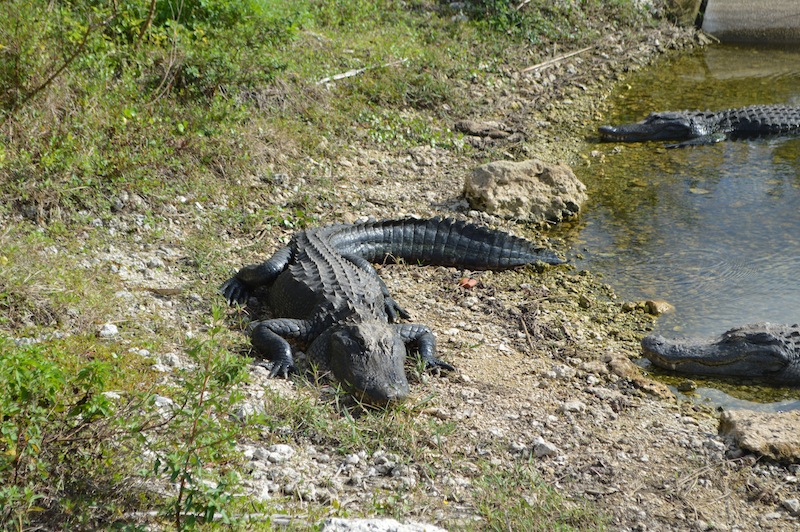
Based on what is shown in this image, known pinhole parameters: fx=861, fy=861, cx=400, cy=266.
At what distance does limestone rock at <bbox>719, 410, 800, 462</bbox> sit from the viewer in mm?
4184

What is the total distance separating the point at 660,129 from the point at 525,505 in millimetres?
6944

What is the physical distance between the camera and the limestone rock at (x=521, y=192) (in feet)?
24.2

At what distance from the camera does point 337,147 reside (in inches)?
316

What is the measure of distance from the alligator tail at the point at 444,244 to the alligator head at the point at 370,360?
56.0 inches

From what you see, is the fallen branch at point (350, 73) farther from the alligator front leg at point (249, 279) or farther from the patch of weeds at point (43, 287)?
the patch of weeds at point (43, 287)

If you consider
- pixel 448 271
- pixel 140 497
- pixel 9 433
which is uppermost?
pixel 9 433

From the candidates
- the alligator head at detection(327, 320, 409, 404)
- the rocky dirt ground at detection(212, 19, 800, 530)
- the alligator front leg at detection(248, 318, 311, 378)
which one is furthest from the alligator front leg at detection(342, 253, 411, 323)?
the alligator front leg at detection(248, 318, 311, 378)

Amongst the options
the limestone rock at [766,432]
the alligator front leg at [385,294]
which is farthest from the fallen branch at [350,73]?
the limestone rock at [766,432]

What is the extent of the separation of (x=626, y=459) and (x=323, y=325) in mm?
1967

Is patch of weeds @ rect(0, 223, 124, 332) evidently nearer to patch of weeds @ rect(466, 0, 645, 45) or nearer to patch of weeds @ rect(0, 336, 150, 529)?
patch of weeds @ rect(0, 336, 150, 529)

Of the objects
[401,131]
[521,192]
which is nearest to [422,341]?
[521,192]

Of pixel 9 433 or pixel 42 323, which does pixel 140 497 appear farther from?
pixel 42 323

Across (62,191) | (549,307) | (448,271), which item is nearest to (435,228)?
(448,271)

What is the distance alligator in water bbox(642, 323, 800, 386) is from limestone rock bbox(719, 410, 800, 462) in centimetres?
66
